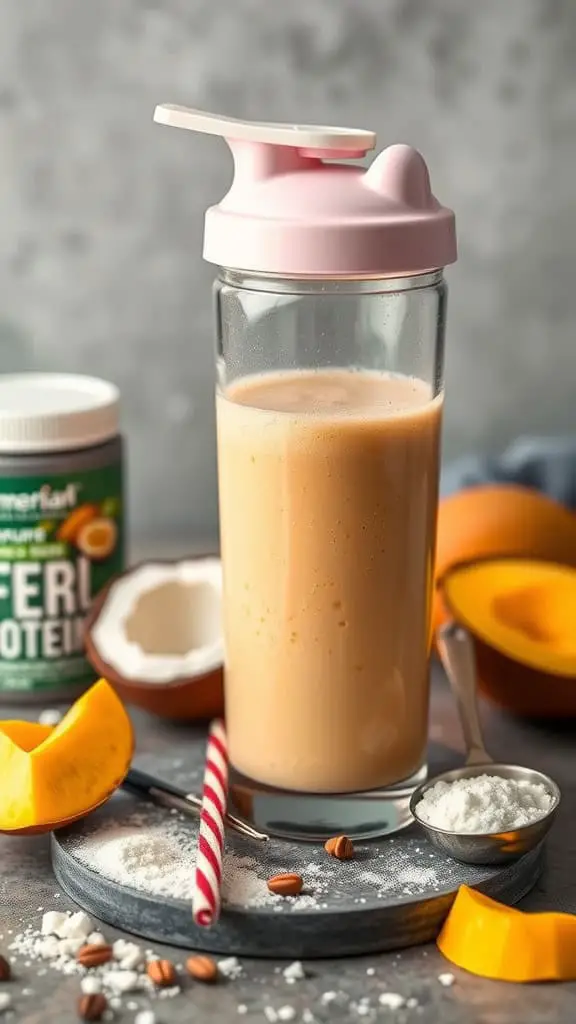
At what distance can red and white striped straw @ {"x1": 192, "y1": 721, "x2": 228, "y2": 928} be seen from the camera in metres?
0.85

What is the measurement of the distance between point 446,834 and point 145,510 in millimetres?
849

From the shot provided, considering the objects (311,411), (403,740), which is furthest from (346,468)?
(403,740)

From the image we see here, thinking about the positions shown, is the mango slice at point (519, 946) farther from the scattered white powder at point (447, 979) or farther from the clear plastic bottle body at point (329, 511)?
the clear plastic bottle body at point (329, 511)

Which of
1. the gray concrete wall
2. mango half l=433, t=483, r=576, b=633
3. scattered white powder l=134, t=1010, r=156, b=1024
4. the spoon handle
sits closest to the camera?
scattered white powder l=134, t=1010, r=156, b=1024

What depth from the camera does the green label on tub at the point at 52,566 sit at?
Result: 122 centimetres

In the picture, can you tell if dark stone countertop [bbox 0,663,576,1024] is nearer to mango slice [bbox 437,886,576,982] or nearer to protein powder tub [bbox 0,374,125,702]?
mango slice [bbox 437,886,576,982]

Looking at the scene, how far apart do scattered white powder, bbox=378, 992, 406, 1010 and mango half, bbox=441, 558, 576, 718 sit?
1.30 ft

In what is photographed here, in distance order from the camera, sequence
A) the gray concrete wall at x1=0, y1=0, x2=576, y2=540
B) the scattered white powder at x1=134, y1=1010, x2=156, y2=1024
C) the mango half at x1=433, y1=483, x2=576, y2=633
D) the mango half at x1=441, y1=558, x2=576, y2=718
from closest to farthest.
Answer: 1. the scattered white powder at x1=134, y1=1010, x2=156, y2=1024
2. the mango half at x1=441, y1=558, x2=576, y2=718
3. the mango half at x1=433, y1=483, x2=576, y2=633
4. the gray concrete wall at x1=0, y1=0, x2=576, y2=540

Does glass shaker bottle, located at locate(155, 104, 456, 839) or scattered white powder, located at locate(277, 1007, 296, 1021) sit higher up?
glass shaker bottle, located at locate(155, 104, 456, 839)

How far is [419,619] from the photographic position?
0.97 m

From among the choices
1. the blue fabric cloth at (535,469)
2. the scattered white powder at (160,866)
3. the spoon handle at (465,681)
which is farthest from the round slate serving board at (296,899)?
the blue fabric cloth at (535,469)

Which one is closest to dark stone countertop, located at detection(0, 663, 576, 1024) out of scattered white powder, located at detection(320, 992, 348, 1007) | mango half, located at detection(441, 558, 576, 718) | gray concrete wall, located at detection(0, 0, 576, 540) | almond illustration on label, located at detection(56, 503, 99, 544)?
scattered white powder, located at detection(320, 992, 348, 1007)

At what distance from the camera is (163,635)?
1.30 meters

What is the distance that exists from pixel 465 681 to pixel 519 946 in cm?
31
